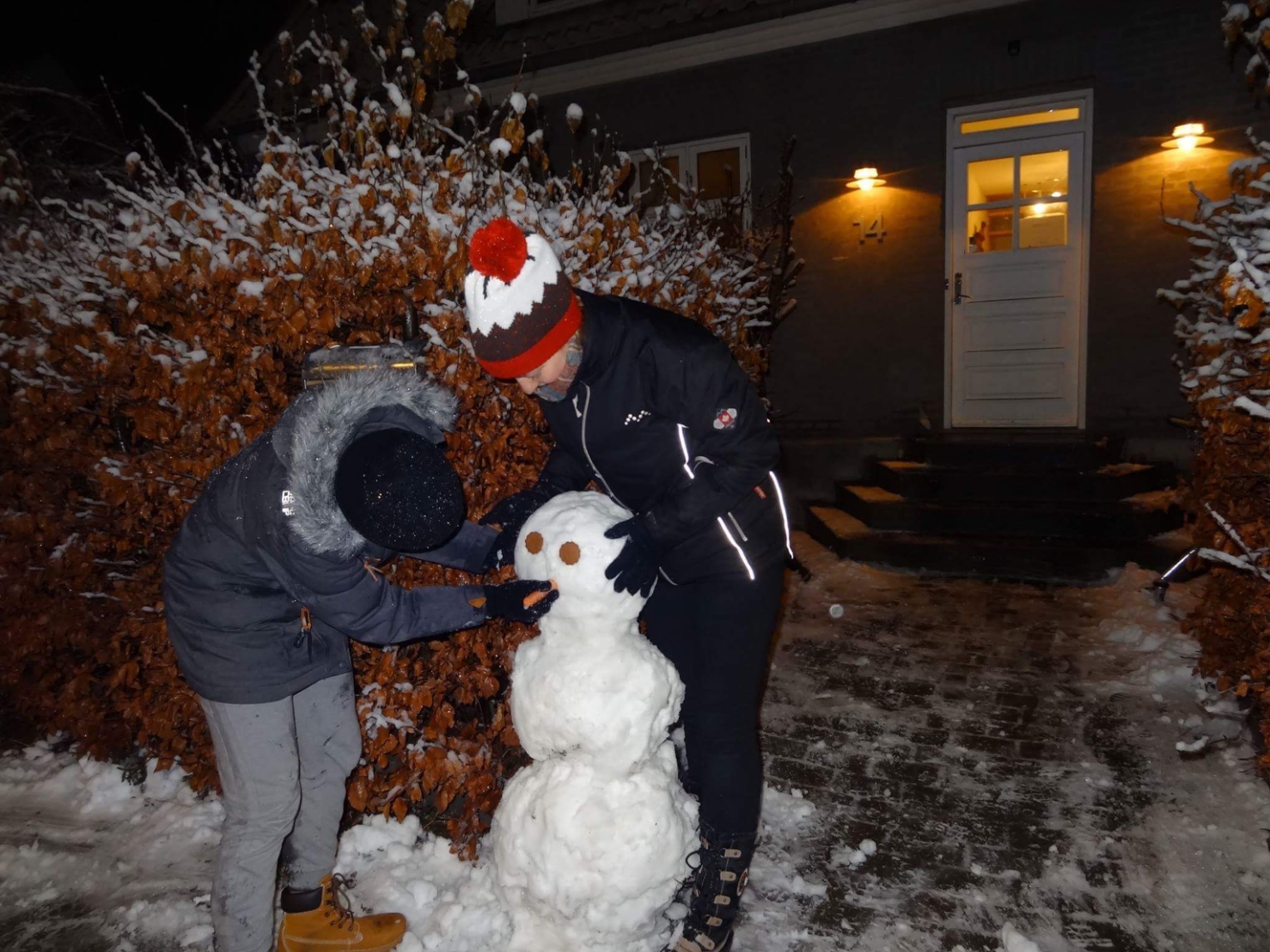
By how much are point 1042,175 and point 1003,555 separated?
391 centimetres

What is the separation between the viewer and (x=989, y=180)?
790 centimetres

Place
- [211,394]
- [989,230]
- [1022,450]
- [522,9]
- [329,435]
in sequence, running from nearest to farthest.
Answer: [329,435]
[211,394]
[1022,450]
[989,230]
[522,9]

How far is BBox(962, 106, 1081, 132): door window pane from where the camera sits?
7449 millimetres

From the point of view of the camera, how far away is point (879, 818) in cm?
328

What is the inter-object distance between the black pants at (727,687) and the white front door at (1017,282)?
6.46 metres

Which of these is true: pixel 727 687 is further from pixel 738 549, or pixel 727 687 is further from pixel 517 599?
pixel 517 599

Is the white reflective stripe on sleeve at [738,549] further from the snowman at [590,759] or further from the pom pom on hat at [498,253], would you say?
the pom pom on hat at [498,253]

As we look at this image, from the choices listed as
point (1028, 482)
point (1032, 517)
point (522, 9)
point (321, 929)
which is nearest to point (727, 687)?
point (321, 929)

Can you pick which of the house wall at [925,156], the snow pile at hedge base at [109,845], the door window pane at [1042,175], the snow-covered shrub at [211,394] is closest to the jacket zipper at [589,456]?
the snow-covered shrub at [211,394]

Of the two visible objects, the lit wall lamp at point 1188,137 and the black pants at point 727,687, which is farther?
the lit wall lamp at point 1188,137

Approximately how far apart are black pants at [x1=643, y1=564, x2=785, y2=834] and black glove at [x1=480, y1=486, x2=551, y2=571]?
562mm

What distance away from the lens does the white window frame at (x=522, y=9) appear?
957 cm

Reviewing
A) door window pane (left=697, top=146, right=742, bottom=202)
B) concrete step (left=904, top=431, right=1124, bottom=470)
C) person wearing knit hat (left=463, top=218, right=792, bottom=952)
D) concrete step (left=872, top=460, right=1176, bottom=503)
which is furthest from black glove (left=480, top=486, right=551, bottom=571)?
door window pane (left=697, top=146, right=742, bottom=202)

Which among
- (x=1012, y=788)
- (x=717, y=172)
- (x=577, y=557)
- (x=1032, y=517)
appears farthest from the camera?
(x=717, y=172)
